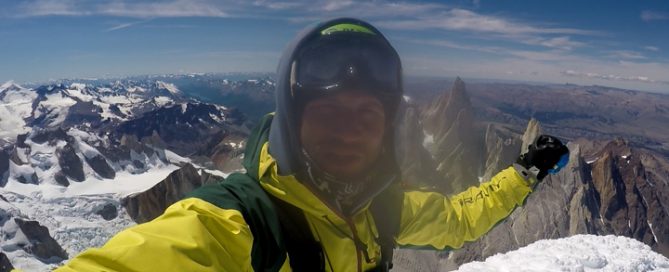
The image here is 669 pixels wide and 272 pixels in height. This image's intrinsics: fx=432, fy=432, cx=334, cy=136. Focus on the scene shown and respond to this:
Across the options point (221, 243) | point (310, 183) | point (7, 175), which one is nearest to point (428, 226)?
point (310, 183)

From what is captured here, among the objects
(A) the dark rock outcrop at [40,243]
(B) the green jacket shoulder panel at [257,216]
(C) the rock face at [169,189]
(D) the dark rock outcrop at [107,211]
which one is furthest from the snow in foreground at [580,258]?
(D) the dark rock outcrop at [107,211]

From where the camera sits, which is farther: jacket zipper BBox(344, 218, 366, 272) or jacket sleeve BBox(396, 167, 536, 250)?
Result: jacket sleeve BBox(396, 167, 536, 250)

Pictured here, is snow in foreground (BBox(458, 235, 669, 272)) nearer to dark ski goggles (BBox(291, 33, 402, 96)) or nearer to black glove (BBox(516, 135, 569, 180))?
black glove (BBox(516, 135, 569, 180))

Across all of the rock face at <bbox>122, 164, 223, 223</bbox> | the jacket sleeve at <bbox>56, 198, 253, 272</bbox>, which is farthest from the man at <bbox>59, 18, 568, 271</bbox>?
the rock face at <bbox>122, 164, 223, 223</bbox>

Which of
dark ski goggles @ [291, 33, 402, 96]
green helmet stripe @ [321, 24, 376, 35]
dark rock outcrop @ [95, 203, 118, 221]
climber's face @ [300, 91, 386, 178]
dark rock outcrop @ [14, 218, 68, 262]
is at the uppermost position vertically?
green helmet stripe @ [321, 24, 376, 35]

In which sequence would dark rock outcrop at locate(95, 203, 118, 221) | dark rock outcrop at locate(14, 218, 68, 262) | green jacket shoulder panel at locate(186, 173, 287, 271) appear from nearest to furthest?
green jacket shoulder panel at locate(186, 173, 287, 271)
dark rock outcrop at locate(14, 218, 68, 262)
dark rock outcrop at locate(95, 203, 118, 221)

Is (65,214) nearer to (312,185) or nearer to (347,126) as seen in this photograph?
(312,185)

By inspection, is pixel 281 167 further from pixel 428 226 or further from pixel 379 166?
pixel 428 226
